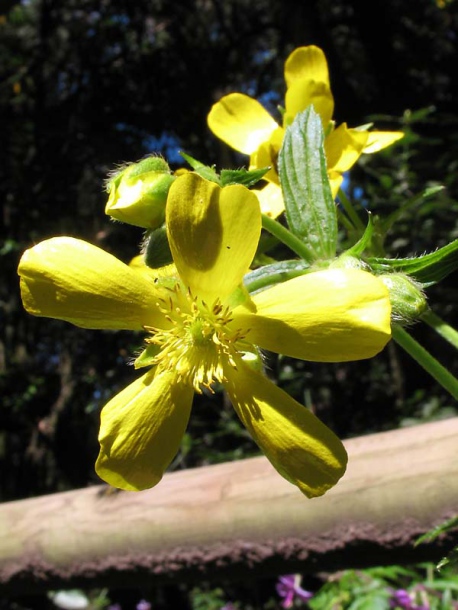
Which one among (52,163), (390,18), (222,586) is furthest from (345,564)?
(390,18)

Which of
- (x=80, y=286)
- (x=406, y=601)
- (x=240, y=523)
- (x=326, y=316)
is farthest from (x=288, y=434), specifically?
(x=406, y=601)

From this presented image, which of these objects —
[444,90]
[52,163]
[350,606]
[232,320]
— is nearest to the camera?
[232,320]

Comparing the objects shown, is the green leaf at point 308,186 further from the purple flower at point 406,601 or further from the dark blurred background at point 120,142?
the dark blurred background at point 120,142

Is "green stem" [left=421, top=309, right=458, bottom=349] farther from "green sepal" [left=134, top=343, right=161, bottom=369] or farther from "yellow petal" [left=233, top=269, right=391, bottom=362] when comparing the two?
"green sepal" [left=134, top=343, right=161, bottom=369]

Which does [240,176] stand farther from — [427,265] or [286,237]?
[427,265]

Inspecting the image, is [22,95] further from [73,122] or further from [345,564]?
[345,564]

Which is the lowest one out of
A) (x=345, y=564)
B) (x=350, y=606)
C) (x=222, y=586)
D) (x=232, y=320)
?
(x=222, y=586)
